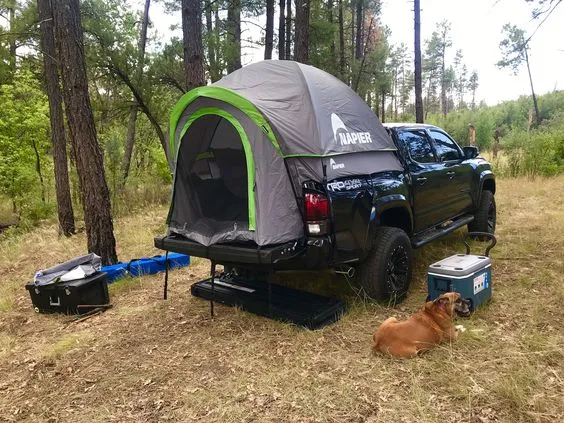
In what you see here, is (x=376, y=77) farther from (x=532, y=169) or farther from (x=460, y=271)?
(x=460, y=271)

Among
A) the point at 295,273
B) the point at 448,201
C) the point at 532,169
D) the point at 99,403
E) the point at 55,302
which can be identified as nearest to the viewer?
the point at 99,403

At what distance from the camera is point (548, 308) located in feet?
13.1

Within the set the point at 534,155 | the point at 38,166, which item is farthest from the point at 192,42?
the point at 534,155

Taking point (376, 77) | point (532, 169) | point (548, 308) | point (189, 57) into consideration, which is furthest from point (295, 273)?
point (376, 77)

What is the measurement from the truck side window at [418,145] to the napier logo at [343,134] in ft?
2.99

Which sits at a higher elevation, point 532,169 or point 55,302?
point 532,169

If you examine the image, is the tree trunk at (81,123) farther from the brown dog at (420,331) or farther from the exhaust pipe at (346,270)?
the brown dog at (420,331)

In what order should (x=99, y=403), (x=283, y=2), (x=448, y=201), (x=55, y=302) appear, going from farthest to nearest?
(x=283, y=2), (x=448, y=201), (x=55, y=302), (x=99, y=403)

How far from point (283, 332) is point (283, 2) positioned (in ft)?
44.7

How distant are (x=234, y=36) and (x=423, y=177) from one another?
37.3 ft

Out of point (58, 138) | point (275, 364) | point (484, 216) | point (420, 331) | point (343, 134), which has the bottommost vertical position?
point (275, 364)

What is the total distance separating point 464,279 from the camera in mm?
3805

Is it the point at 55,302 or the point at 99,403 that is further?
the point at 55,302

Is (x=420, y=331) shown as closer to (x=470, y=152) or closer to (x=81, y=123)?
(x=470, y=152)
